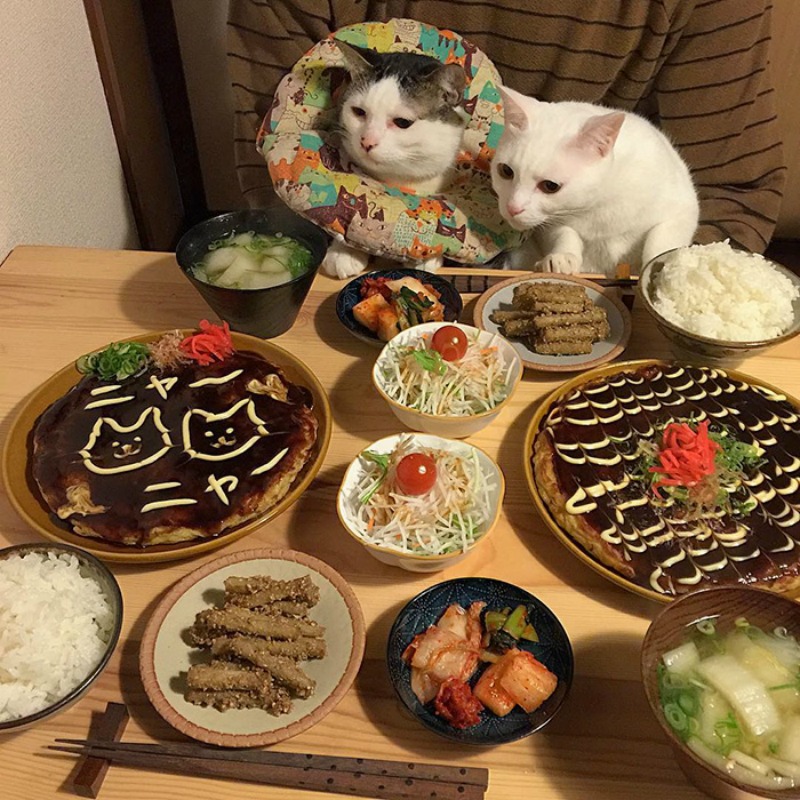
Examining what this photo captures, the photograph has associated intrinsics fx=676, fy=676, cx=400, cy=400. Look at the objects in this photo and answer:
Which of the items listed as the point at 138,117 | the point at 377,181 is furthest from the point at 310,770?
the point at 138,117

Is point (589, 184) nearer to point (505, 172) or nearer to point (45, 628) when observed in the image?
point (505, 172)

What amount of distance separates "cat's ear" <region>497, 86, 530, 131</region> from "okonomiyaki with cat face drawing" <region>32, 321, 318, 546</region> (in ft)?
3.46

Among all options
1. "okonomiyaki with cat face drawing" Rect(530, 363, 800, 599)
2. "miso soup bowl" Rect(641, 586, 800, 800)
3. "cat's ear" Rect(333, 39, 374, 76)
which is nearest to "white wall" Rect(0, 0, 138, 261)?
"cat's ear" Rect(333, 39, 374, 76)

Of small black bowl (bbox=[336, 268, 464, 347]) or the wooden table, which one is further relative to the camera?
small black bowl (bbox=[336, 268, 464, 347])

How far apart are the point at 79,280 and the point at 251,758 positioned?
4.97 ft

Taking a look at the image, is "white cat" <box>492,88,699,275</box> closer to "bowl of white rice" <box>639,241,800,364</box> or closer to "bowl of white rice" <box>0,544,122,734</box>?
"bowl of white rice" <box>639,241,800,364</box>

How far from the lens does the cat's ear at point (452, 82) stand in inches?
80.9

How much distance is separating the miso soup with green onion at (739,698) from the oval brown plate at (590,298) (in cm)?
77

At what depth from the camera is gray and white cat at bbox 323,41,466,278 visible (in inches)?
81.7

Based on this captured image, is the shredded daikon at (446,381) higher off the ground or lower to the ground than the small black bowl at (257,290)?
lower

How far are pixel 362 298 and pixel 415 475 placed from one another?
73 centimetres

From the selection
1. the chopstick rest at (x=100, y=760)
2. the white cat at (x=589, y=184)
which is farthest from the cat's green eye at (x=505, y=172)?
the chopstick rest at (x=100, y=760)

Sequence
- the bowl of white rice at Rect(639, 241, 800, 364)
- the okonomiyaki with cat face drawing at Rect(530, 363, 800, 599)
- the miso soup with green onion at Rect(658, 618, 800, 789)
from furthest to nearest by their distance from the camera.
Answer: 1. the bowl of white rice at Rect(639, 241, 800, 364)
2. the okonomiyaki with cat face drawing at Rect(530, 363, 800, 599)
3. the miso soup with green onion at Rect(658, 618, 800, 789)

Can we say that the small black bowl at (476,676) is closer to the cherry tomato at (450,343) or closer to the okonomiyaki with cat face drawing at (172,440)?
the okonomiyaki with cat face drawing at (172,440)
